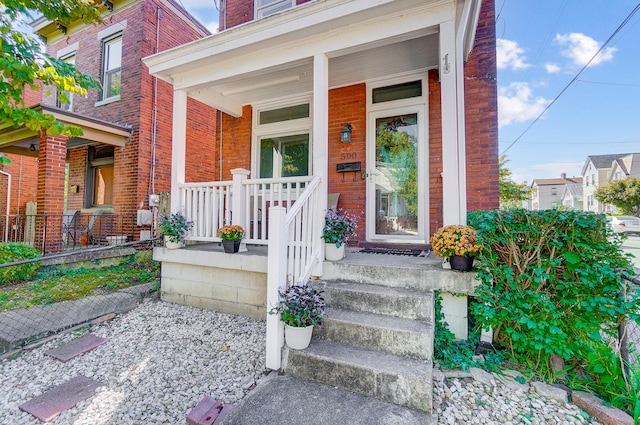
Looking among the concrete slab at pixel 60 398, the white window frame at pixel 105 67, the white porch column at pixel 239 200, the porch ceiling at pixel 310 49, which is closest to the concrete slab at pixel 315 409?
the concrete slab at pixel 60 398

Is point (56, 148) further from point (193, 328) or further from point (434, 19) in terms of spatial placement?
point (434, 19)

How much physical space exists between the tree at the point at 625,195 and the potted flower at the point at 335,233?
26111mm

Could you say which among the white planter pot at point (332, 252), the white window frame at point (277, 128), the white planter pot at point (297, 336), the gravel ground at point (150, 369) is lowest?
the gravel ground at point (150, 369)

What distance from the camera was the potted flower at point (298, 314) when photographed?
7.13 feet

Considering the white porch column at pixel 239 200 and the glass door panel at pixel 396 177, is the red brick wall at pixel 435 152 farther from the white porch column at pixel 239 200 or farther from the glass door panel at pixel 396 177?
the white porch column at pixel 239 200

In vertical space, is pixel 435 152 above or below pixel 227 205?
above

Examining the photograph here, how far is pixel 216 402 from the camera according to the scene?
2037 millimetres

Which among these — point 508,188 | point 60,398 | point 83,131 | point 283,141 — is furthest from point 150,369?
point 508,188

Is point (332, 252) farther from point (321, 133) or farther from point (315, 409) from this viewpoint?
point (315, 409)

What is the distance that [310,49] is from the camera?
3320 mm

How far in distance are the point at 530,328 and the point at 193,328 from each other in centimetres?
331

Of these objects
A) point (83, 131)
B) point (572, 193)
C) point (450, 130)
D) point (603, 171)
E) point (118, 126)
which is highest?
point (603, 171)

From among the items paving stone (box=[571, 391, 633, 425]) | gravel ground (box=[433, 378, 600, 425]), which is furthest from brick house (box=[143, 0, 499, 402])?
paving stone (box=[571, 391, 633, 425])

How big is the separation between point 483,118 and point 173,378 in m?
4.55
